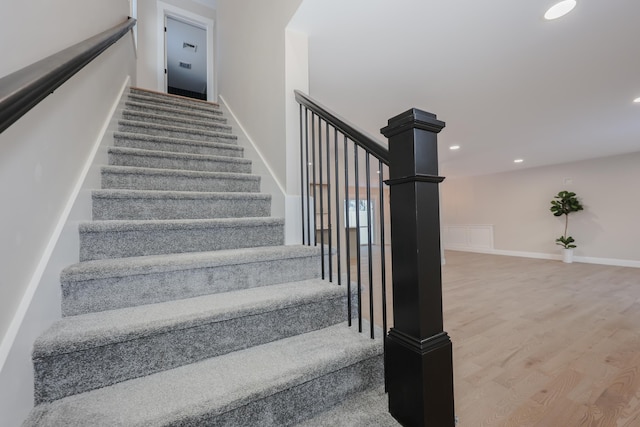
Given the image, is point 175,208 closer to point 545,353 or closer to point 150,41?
point 545,353

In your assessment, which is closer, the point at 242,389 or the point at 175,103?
the point at 242,389

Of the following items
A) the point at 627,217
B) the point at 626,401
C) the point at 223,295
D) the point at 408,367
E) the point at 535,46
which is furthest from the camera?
the point at 627,217

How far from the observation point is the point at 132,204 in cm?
149

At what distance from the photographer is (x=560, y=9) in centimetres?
165

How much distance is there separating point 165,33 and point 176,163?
413cm

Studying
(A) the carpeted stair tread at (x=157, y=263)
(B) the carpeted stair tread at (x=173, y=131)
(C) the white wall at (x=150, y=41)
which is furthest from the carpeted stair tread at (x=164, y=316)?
(C) the white wall at (x=150, y=41)

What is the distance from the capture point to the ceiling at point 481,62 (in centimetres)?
170

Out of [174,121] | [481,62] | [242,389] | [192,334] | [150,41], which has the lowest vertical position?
[242,389]

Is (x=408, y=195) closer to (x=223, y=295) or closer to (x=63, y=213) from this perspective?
(x=223, y=295)

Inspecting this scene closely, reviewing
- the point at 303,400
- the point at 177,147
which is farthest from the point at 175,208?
the point at 303,400

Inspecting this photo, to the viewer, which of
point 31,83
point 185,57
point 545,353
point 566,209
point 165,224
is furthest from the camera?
point 185,57

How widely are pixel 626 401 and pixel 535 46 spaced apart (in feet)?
7.71

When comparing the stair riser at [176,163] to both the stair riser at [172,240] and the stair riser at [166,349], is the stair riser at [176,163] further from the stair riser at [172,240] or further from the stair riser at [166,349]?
the stair riser at [166,349]

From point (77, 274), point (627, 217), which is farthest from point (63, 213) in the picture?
point (627, 217)
